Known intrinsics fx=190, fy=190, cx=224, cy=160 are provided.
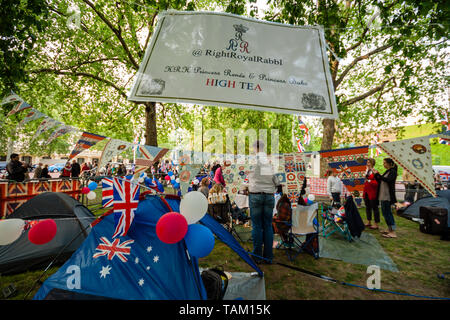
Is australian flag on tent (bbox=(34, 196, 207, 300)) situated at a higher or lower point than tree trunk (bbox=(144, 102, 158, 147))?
lower

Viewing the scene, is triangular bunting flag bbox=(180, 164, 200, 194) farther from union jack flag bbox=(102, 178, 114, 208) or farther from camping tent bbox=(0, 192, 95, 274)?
union jack flag bbox=(102, 178, 114, 208)

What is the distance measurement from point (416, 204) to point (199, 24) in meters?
9.26

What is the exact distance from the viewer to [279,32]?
144 cm

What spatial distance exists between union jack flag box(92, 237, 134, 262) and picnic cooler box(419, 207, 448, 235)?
7.38 metres

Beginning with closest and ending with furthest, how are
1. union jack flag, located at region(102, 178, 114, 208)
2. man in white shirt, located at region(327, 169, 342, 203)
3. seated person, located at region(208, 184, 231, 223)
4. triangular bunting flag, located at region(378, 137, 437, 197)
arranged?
union jack flag, located at region(102, 178, 114, 208) < triangular bunting flag, located at region(378, 137, 437, 197) < seated person, located at region(208, 184, 231, 223) < man in white shirt, located at region(327, 169, 342, 203)

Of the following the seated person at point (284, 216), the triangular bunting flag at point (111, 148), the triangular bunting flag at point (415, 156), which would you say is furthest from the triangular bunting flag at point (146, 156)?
the triangular bunting flag at point (415, 156)

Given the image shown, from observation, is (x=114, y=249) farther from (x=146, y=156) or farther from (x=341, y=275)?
(x=341, y=275)

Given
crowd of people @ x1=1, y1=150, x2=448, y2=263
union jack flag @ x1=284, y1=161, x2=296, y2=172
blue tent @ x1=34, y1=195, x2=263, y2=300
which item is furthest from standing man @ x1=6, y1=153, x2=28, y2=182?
Answer: union jack flag @ x1=284, y1=161, x2=296, y2=172

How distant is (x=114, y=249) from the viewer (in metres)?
2.20

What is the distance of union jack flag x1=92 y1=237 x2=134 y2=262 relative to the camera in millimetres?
2176

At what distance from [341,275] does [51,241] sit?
5.20m

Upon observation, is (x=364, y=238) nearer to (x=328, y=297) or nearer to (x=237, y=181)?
(x=328, y=297)
